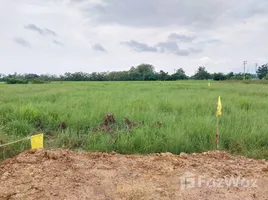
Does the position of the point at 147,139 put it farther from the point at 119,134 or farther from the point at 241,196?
the point at 241,196

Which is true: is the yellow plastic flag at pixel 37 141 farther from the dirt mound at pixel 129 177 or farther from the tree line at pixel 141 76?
the tree line at pixel 141 76

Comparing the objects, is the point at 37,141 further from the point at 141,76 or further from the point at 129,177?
the point at 141,76

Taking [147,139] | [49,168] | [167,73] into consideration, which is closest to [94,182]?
[49,168]

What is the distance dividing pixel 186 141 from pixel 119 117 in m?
2.00

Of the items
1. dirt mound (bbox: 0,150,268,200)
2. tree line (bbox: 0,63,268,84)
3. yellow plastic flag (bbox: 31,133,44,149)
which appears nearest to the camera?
dirt mound (bbox: 0,150,268,200)

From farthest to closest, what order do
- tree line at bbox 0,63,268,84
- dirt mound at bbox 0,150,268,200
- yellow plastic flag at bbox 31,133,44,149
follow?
tree line at bbox 0,63,268,84 < yellow plastic flag at bbox 31,133,44,149 < dirt mound at bbox 0,150,268,200

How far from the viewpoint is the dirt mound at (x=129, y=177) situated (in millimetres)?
2064

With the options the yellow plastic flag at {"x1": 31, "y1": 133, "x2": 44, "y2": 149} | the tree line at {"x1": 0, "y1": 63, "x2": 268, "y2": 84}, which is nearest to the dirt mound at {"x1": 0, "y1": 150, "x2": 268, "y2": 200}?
the yellow plastic flag at {"x1": 31, "y1": 133, "x2": 44, "y2": 149}

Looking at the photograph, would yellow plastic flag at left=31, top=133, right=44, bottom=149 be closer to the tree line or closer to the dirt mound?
the dirt mound

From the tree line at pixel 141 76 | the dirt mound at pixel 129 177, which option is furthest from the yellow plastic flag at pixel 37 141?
the tree line at pixel 141 76

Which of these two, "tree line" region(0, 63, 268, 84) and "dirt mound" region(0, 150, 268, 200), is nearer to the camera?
"dirt mound" region(0, 150, 268, 200)

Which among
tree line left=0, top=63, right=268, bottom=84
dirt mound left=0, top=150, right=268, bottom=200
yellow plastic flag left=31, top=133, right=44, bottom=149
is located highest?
tree line left=0, top=63, right=268, bottom=84

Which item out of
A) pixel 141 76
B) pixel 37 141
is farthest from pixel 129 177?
pixel 141 76

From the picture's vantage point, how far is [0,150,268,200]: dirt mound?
6.77 feet
